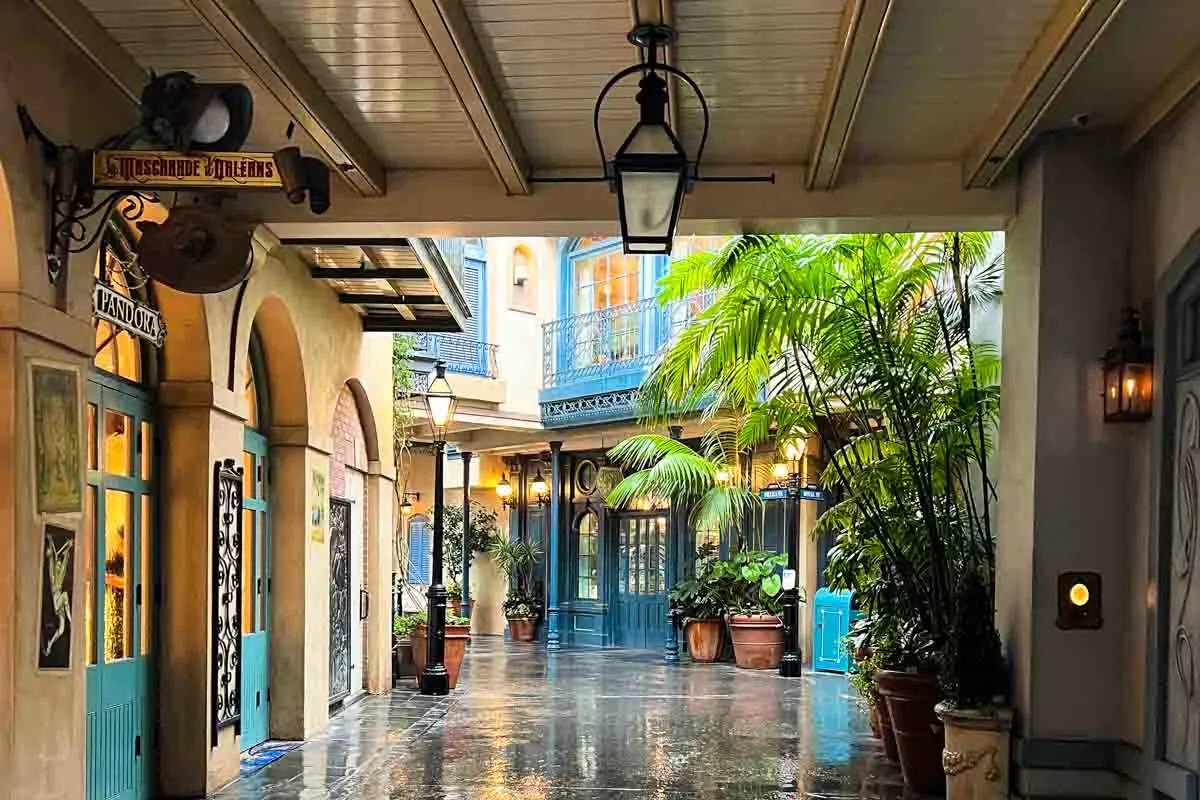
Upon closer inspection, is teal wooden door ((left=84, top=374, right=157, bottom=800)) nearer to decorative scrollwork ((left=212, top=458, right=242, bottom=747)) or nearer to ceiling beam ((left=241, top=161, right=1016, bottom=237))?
decorative scrollwork ((left=212, top=458, right=242, bottom=747))

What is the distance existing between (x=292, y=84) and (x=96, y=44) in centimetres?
80

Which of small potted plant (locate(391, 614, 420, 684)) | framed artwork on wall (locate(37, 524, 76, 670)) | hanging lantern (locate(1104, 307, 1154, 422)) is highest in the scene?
A: hanging lantern (locate(1104, 307, 1154, 422))

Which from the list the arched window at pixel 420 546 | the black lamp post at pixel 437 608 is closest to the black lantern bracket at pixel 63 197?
the black lamp post at pixel 437 608

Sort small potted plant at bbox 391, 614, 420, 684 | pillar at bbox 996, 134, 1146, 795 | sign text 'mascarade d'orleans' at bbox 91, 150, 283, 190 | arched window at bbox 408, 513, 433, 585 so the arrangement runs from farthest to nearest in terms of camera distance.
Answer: arched window at bbox 408, 513, 433, 585, small potted plant at bbox 391, 614, 420, 684, pillar at bbox 996, 134, 1146, 795, sign text 'mascarade d'orleans' at bbox 91, 150, 283, 190

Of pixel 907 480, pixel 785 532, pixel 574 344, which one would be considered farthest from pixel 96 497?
Result: pixel 574 344

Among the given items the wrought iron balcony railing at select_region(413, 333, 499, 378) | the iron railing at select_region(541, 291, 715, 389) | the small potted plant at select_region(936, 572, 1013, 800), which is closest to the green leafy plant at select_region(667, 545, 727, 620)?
the iron railing at select_region(541, 291, 715, 389)

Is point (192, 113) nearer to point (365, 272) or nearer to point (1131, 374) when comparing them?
point (1131, 374)

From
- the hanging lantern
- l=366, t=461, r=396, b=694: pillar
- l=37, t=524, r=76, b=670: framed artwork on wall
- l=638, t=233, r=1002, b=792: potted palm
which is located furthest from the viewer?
l=366, t=461, r=396, b=694: pillar

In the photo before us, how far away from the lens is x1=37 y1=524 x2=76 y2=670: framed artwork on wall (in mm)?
4973

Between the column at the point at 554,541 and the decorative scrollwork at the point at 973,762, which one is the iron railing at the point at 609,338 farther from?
the decorative scrollwork at the point at 973,762

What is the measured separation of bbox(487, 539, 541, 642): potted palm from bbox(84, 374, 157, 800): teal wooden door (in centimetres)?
1515

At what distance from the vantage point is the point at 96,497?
6551 millimetres

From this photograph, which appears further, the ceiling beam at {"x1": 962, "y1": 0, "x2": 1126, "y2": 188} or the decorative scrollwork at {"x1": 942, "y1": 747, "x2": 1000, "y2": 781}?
the decorative scrollwork at {"x1": 942, "y1": 747, "x2": 1000, "y2": 781}

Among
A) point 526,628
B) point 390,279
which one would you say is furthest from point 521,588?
point 390,279
